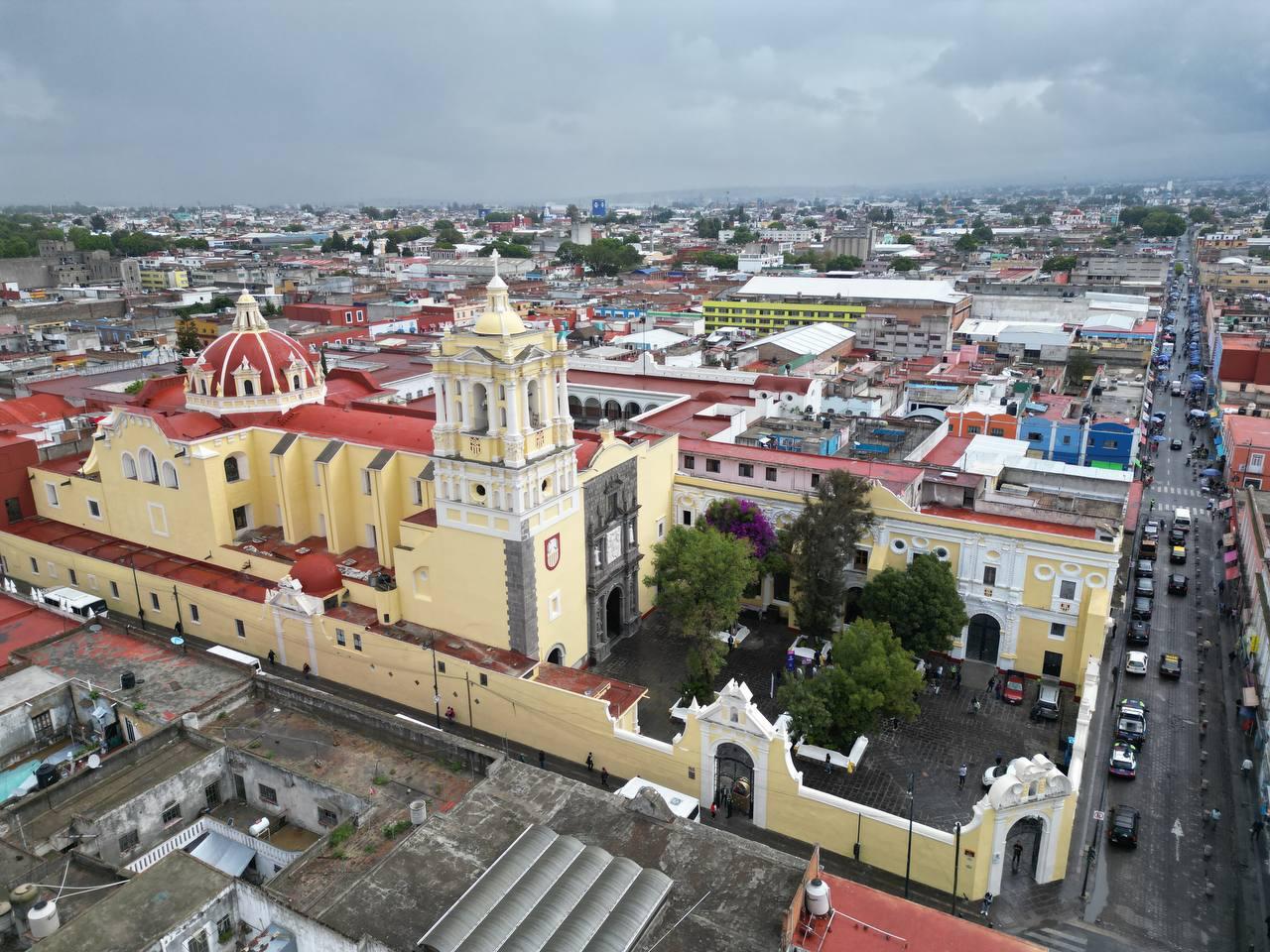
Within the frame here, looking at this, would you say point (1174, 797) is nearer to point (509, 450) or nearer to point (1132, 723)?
point (1132, 723)

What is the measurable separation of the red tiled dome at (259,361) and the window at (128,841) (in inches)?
970

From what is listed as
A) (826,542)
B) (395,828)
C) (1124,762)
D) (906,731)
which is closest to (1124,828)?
(1124,762)

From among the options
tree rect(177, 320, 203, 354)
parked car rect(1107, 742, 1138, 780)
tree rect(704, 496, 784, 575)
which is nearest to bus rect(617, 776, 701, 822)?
tree rect(704, 496, 784, 575)

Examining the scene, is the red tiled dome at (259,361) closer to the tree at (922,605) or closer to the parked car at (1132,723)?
the tree at (922,605)

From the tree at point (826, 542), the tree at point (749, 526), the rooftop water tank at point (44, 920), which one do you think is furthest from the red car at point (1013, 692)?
the rooftop water tank at point (44, 920)

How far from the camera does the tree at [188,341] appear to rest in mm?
79625

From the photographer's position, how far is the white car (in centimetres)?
3812

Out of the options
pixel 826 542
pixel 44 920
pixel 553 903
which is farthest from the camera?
pixel 826 542

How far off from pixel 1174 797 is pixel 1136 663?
9145 mm

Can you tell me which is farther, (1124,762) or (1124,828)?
(1124,762)

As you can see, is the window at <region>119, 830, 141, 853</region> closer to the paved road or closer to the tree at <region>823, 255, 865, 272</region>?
the paved road

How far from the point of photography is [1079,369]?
261 ft

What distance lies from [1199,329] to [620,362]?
96.4 metres

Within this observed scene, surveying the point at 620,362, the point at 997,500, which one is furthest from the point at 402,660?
the point at 620,362
